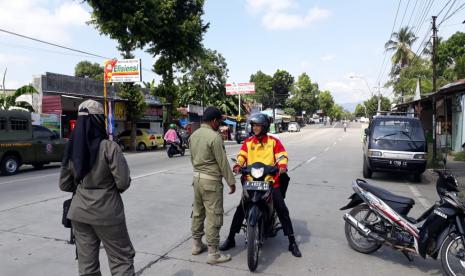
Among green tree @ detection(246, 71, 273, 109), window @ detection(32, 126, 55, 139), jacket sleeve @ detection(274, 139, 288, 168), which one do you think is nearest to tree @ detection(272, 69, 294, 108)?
green tree @ detection(246, 71, 273, 109)

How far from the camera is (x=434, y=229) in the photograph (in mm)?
4285

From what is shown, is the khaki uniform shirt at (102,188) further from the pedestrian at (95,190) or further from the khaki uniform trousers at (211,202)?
the khaki uniform trousers at (211,202)

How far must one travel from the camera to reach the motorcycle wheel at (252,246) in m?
4.47

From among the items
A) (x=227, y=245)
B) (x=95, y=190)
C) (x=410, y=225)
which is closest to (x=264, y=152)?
(x=227, y=245)

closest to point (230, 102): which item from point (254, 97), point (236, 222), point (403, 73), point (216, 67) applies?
point (216, 67)

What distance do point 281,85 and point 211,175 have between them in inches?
3202

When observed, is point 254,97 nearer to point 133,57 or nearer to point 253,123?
point 133,57

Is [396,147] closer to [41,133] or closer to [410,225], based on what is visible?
[410,225]

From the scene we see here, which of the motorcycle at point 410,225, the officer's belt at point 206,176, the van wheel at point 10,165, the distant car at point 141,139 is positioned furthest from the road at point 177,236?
the distant car at point 141,139

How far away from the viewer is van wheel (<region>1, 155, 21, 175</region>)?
13210 mm

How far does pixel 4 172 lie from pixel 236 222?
36.0 ft

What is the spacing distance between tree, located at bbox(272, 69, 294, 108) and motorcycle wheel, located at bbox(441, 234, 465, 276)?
8064 cm

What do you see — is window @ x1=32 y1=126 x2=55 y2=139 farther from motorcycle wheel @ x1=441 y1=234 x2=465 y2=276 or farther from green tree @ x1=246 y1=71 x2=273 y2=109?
green tree @ x1=246 y1=71 x2=273 y2=109

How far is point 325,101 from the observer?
406 ft
